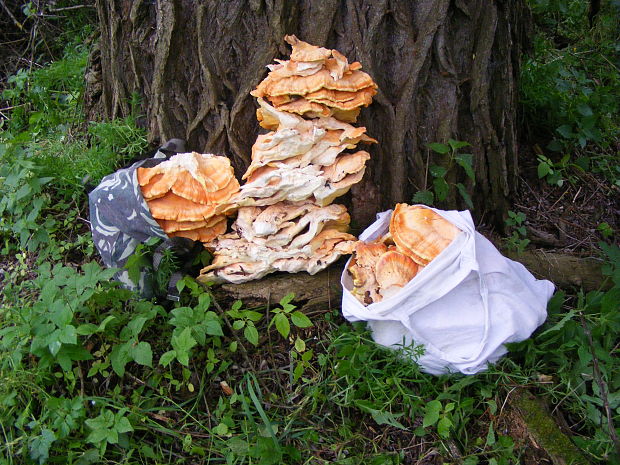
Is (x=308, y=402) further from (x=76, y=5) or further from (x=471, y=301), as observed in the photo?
(x=76, y=5)

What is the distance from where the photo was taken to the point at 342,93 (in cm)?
282

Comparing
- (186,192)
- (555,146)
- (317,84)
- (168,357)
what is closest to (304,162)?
(317,84)

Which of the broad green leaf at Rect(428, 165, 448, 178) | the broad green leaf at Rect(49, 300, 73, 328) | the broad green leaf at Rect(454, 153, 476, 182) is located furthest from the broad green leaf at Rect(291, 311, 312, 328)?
the broad green leaf at Rect(454, 153, 476, 182)

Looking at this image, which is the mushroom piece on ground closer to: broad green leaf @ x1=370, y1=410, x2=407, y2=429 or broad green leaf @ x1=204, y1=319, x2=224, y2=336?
broad green leaf @ x1=370, y1=410, x2=407, y2=429

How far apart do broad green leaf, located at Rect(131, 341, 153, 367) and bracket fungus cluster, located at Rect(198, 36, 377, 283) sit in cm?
59

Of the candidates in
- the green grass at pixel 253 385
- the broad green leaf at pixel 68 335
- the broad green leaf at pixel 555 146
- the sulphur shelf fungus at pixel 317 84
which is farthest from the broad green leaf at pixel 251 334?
the broad green leaf at pixel 555 146

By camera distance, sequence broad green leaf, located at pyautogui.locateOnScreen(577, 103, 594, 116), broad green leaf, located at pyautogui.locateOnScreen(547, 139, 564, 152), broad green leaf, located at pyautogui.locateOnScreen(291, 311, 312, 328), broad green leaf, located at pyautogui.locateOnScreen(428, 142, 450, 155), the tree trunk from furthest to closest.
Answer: broad green leaf, located at pyautogui.locateOnScreen(547, 139, 564, 152) → broad green leaf, located at pyautogui.locateOnScreen(577, 103, 594, 116) → broad green leaf, located at pyautogui.locateOnScreen(428, 142, 450, 155) → the tree trunk → broad green leaf, located at pyautogui.locateOnScreen(291, 311, 312, 328)

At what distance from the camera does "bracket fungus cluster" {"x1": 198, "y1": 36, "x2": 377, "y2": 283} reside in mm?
2820

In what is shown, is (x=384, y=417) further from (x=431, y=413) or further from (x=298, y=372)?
(x=298, y=372)

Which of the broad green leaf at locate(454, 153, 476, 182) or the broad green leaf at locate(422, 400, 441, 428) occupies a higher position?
the broad green leaf at locate(454, 153, 476, 182)

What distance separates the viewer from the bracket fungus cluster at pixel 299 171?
282 cm

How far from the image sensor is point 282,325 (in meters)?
2.87

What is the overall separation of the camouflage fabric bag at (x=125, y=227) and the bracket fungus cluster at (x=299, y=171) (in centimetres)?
31

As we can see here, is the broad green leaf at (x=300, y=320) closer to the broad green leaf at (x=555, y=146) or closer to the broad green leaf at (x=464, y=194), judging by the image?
the broad green leaf at (x=464, y=194)
